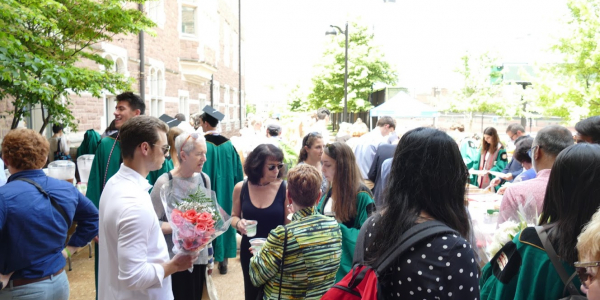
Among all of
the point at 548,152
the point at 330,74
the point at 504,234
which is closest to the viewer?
the point at 504,234

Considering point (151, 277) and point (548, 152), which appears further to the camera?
point (548, 152)

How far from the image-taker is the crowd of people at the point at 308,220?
177 cm

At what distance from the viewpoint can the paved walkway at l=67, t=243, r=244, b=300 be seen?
596 cm

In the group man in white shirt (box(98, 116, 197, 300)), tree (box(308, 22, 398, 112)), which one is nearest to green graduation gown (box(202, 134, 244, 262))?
man in white shirt (box(98, 116, 197, 300))

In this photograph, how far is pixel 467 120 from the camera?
137 feet

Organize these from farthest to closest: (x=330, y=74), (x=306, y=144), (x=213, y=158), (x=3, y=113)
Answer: (x=330, y=74), (x=3, y=113), (x=213, y=158), (x=306, y=144)

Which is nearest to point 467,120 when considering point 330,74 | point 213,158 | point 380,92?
point 380,92

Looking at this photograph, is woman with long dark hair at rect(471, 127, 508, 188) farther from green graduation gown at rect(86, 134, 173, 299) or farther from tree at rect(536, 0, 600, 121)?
tree at rect(536, 0, 600, 121)

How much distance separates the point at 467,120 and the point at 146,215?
42343mm

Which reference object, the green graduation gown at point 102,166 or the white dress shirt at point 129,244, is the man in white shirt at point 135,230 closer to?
the white dress shirt at point 129,244

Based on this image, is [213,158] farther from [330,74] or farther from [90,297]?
[330,74]

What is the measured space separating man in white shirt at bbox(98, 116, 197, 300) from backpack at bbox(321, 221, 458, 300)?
1159 mm

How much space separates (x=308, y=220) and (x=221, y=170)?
3880 mm

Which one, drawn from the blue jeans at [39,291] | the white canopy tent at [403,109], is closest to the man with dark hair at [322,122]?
the white canopy tent at [403,109]
